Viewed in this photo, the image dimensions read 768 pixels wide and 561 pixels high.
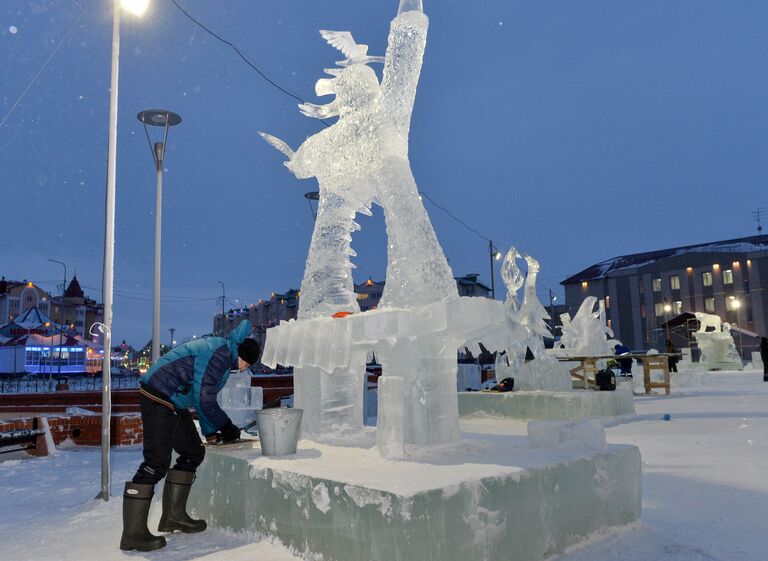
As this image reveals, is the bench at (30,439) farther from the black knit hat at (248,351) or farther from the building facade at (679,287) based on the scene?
the building facade at (679,287)

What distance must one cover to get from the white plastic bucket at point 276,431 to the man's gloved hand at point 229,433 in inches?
14.8

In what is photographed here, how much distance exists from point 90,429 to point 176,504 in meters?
6.59

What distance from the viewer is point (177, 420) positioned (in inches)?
173

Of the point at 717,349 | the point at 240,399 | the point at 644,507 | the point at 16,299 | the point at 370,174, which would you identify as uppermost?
the point at 16,299

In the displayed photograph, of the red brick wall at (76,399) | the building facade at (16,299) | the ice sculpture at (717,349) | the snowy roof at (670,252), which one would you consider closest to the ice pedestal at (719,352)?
the ice sculpture at (717,349)

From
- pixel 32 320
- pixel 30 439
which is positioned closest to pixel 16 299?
pixel 32 320

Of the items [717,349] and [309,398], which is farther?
[717,349]

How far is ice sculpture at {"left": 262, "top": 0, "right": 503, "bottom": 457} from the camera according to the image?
4836 millimetres

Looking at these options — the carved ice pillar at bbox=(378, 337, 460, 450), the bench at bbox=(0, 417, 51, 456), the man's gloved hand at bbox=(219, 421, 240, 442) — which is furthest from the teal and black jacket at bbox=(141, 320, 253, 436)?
the bench at bbox=(0, 417, 51, 456)

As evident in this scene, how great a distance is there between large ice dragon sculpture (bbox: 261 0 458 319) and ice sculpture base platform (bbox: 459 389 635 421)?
5.62 m

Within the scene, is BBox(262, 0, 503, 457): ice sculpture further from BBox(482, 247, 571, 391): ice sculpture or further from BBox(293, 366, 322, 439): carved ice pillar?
BBox(482, 247, 571, 391): ice sculpture

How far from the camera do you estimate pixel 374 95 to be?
6023 millimetres

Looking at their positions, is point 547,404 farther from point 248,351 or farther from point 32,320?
point 32,320

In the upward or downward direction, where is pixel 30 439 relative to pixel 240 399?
downward
